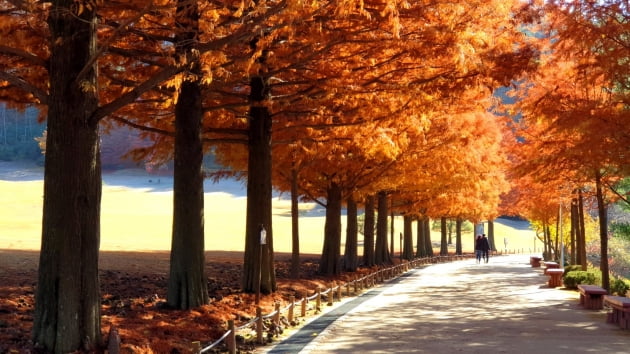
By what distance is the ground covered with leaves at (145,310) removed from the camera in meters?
11.4

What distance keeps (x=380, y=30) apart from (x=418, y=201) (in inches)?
1453

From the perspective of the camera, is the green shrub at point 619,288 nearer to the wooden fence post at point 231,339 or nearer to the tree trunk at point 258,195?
the tree trunk at point 258,195

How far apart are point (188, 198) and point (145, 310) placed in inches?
95.6

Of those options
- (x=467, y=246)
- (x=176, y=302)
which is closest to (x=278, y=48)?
(x=176, y=302)

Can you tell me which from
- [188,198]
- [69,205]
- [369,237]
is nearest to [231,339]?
[69,205]

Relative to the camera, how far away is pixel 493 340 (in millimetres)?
14125

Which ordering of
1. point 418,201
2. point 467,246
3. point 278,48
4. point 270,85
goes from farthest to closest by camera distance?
point 467,246 → point 418,201 → point 270,85 → point 278,48

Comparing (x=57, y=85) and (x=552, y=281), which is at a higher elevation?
(x=57, y=85)

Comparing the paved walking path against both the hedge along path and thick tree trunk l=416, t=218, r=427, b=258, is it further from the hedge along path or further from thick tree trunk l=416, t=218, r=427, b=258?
thick tree trunk l=416, t=218, r=427, b=258

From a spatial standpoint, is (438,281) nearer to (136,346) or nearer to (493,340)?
(493,340)

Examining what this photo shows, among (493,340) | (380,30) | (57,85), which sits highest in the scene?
(380,30)

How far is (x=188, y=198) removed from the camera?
15922 millimetres

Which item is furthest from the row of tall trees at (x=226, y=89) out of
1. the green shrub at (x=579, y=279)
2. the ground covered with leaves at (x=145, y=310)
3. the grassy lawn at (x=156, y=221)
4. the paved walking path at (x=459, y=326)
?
the grassy lawn at (x=156, y=221)

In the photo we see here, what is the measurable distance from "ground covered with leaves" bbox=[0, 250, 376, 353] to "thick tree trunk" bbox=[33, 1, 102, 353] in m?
0.51
